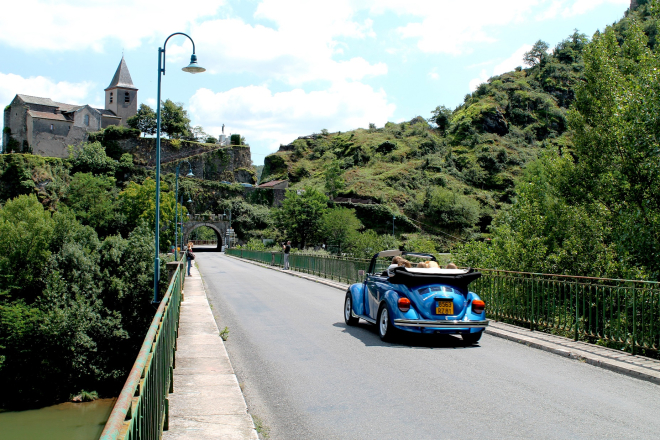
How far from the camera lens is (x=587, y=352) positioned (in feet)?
27.7

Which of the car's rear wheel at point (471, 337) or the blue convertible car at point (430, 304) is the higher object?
the blue convertible car at point (430, 304)

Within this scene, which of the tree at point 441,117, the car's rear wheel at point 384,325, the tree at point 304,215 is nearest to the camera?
the car's rear wheel at point 384,325

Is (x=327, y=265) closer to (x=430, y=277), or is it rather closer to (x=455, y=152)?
(x=430, y=277)

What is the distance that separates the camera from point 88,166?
90.2 metres

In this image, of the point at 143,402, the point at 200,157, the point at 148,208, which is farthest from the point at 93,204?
the point at 143,402

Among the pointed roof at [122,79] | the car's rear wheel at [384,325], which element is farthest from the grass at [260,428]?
the pointed roof at [122,79]

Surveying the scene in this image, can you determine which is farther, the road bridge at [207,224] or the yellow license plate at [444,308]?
the road bridge at [207,224]

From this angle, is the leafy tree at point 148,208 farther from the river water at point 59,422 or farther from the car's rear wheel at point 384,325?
the car's rear wheel at point 384,325

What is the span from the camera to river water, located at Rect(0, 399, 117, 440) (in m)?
25.9

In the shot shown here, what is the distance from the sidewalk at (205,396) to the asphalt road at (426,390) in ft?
0.84

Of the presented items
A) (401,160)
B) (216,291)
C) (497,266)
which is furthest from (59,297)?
(401,160)

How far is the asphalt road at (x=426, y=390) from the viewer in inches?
202

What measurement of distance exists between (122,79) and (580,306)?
110930mm

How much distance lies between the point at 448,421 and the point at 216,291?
1654 cm
